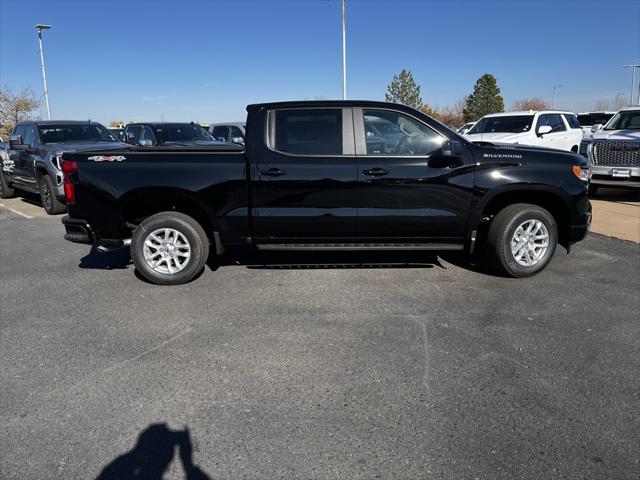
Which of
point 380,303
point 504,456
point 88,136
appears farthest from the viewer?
point 88,136

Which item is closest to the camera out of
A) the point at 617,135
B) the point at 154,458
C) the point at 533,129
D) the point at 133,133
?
the point at 154,458

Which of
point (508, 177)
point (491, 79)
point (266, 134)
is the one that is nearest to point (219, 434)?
point (266, 134)

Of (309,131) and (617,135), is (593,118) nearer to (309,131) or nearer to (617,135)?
(617,135)

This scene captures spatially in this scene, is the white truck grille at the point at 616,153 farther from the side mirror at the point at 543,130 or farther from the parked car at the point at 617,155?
the side mirror at the point at 543,130

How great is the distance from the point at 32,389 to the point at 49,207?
25.6 ft

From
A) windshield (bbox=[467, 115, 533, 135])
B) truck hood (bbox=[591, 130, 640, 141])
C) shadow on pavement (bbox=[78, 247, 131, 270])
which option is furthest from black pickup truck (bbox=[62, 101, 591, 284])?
windshield (bbox=[467, 115, 533, 135])

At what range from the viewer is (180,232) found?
5.26m

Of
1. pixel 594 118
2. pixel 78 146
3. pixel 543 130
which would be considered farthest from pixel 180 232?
pixel 594 118

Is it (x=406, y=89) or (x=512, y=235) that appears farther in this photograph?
(x=406, y=89)

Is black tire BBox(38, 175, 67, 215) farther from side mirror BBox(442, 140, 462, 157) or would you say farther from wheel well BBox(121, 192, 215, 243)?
side mirror BBox(442, 140, 462, 157)

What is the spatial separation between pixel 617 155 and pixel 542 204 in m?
6.45

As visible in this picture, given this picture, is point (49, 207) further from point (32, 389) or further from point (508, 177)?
point (508, 177)

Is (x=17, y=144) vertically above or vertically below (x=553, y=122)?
below

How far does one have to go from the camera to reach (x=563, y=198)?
17.5 ft
